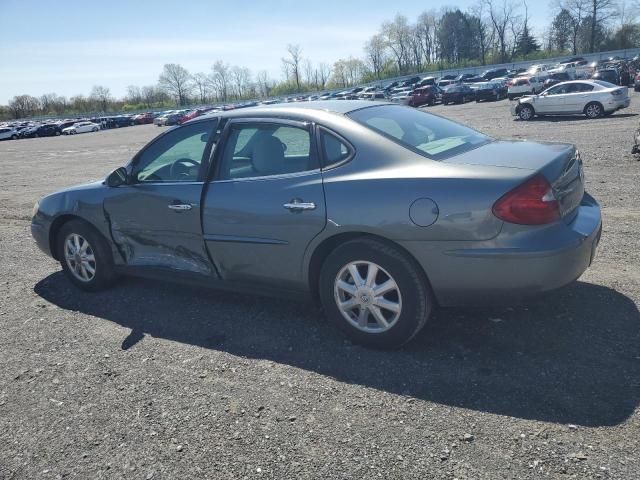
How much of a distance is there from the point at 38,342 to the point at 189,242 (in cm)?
144

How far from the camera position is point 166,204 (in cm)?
431

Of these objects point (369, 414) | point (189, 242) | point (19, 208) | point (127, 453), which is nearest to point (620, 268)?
point (369, 414)

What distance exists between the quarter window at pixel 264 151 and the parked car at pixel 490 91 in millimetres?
38095

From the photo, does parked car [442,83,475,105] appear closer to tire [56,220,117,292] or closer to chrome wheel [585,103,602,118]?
chrome wheel [585,103,602,118]

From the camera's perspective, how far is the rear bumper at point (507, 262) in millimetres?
3025

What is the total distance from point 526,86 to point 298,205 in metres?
35.9

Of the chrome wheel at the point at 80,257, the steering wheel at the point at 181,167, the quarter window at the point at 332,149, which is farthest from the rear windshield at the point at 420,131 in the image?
the chrome wheel at the point at 80,257

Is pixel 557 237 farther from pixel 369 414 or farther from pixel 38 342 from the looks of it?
pixel 38 342

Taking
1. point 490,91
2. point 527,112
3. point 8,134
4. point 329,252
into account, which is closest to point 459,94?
point 490,91

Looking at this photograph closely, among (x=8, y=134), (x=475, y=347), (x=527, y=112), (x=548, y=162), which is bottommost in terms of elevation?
(x=527, y=112)

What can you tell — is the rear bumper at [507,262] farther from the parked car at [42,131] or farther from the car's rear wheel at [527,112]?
the parked car at [42,131]

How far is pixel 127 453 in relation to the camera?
9.18 ft

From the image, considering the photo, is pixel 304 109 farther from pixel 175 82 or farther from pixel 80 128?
pixel 175 82

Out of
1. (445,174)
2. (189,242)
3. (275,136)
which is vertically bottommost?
(189,242)
